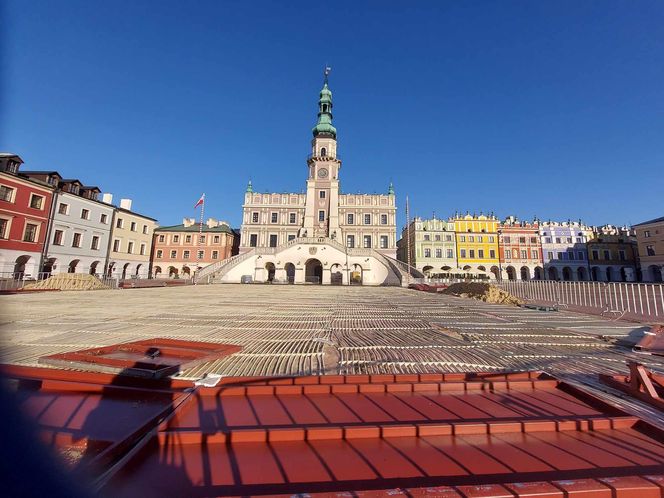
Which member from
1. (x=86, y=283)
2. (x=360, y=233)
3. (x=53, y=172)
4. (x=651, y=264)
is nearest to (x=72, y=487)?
(x=86, y=283)

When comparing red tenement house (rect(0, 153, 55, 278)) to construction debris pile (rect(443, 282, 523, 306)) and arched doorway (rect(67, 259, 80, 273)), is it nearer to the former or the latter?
arched doorway (rect(67, 259, 80, 273))

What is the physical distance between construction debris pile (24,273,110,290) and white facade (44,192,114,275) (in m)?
12.6

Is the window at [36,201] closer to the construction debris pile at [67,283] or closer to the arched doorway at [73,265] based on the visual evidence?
the arched doorway at [73,265]

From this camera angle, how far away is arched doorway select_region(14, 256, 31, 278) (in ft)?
89.2

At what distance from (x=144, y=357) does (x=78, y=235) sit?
4080 centimetres

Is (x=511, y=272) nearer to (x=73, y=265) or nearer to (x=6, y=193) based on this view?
(x=73, y=265)

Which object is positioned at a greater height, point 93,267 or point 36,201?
point 36,201

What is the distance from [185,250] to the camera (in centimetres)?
5184

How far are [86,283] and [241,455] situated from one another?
27671mm

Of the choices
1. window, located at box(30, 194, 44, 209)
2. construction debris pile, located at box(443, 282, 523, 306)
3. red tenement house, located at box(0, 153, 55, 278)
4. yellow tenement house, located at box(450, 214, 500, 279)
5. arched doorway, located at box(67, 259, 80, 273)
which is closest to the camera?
construction debris pile, located at box(443, 282, 523, 306)

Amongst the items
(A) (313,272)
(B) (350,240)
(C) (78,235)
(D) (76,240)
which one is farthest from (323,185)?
(D) (76,240)

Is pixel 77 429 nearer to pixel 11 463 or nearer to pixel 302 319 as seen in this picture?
pixel 11 463

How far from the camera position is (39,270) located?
29.6 m

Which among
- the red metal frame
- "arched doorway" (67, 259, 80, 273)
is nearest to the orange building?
"arched doorway" (67, 259, 80, 273)
